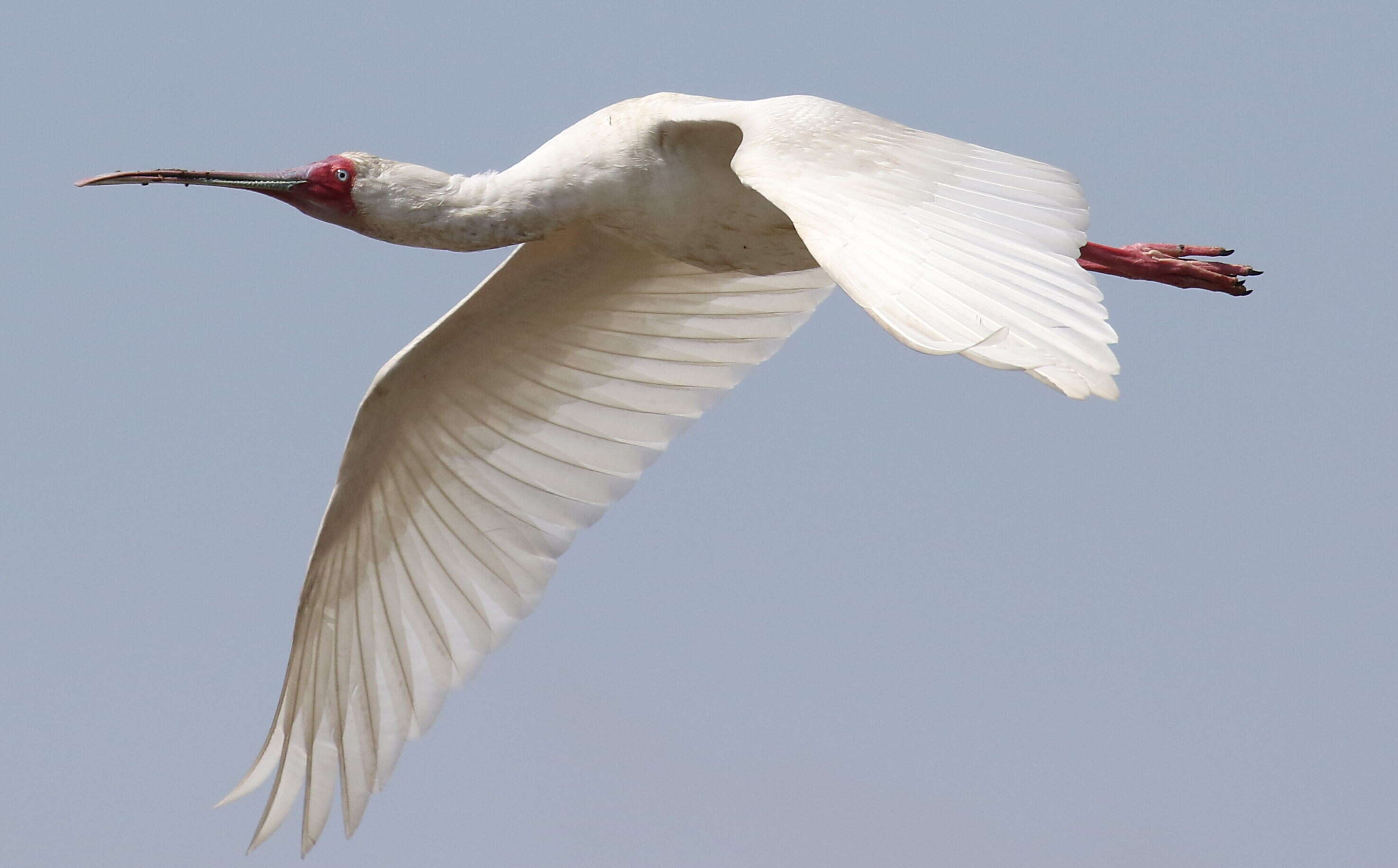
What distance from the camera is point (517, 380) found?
11.1 metres

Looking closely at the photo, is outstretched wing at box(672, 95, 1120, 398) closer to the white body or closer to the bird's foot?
the white body

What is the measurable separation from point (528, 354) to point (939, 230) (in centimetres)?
393

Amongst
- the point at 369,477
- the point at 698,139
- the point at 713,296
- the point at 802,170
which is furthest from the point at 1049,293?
the point at 369,477

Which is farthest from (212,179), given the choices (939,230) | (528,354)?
(939,230)

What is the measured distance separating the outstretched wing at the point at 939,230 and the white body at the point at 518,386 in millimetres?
110

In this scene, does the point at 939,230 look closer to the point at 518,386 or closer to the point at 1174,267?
the point at 1174,267

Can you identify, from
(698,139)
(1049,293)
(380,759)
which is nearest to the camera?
(1049,293)

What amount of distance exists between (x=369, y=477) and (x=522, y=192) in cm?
235

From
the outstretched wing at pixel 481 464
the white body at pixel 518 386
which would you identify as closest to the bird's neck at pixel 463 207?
the white body at pixel 518 386

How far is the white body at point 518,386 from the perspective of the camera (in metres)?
9.06

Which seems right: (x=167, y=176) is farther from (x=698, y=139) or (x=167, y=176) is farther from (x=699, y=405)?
(x=699, y=405)

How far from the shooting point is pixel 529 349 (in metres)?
10.9

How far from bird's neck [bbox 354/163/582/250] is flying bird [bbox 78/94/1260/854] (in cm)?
1

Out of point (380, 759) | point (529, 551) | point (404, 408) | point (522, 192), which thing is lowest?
point (380, 759)
